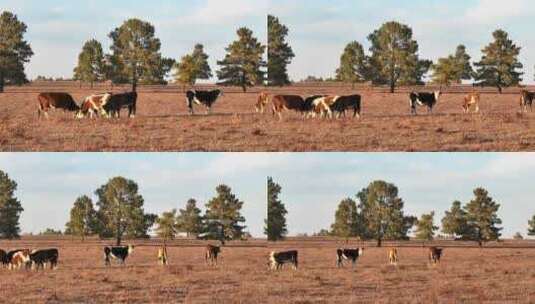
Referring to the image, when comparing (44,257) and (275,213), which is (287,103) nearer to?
(275,213)

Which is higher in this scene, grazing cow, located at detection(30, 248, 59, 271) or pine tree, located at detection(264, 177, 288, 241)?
pine tree, located at detection(264, 177, 288, 241)

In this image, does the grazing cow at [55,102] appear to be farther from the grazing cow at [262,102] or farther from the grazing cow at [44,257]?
the grazing cow at [262,102]

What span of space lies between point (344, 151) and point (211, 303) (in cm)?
593

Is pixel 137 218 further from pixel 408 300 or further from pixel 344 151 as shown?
pixel 408 300

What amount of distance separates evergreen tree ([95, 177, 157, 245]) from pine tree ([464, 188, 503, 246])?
10683mm

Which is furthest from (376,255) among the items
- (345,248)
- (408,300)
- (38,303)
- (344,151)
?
(38,303)

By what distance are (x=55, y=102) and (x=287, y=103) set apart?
7.95m

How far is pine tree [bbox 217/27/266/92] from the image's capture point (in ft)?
115

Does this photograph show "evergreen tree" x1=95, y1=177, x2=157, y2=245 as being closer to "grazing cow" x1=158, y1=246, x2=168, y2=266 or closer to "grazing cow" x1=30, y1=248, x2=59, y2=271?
"grazing cow" x1=158, y1=246, x2=168, y2=266

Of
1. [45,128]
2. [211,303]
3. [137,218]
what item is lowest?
[211,303]

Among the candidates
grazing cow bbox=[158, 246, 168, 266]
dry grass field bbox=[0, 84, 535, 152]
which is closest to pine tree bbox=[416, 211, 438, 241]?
dry grass field bbox=[0, 84, 535, 152]

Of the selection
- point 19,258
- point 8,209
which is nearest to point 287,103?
point 8,209

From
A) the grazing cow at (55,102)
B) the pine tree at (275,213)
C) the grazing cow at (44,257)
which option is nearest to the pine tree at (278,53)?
the pine tree at (275,213)

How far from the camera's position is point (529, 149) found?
80.4ft
